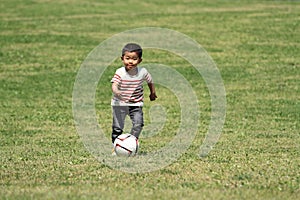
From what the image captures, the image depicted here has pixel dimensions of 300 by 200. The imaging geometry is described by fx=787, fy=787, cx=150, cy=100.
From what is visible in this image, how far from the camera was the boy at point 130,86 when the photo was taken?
11523mm

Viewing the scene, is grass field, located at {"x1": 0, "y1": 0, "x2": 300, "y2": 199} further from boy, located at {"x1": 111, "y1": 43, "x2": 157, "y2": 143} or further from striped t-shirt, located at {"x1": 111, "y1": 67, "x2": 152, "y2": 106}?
striped t-shirt, located at {"x1": 111, "y1": 67, "x2": 152, "y2": 106}

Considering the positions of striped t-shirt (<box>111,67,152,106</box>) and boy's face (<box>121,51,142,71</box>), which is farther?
striped t-shirt (<box>111,67,152,106</box>)

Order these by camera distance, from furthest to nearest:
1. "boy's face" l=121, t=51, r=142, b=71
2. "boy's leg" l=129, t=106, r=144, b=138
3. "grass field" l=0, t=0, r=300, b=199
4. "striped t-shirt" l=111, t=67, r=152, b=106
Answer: "boy's leg" l=129, t=106, r=144, b=138
"striped t-shirt" l=111, t=67, r=152, b=106
"boy's face" l=121, t=51, r=142, b=71
"grass field" l=0, t=0, r=300, b=199

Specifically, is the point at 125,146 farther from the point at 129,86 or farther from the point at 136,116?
the point at 129,86

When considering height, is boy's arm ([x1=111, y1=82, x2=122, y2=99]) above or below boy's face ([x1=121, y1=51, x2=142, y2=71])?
below

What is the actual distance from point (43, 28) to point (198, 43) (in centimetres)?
780

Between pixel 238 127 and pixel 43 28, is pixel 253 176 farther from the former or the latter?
pixel 43 28

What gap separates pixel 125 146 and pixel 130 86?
0.89 m

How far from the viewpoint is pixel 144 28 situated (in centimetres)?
3647

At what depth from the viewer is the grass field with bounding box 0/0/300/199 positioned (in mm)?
9102

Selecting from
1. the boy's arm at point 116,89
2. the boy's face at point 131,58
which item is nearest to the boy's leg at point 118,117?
the boy's arm at point 116,89

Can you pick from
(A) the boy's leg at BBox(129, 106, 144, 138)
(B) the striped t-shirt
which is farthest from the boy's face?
(A) the boy's leg at BBox(129, 106, 144, 138)

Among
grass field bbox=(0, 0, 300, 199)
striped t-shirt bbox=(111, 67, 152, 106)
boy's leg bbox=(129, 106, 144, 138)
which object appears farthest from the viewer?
boy's leg bbox=(129, 106, 144, 138)

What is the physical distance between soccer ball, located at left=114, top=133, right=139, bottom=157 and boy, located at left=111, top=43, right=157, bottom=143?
32 centimetres
